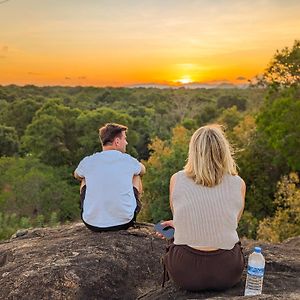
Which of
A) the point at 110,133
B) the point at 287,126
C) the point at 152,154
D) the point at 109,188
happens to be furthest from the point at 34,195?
the point at 109,188

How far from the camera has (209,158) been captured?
4.03m

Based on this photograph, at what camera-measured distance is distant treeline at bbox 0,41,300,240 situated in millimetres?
24109

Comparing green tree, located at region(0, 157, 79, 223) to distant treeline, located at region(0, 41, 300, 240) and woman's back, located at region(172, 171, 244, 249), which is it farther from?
woman's back, located at region(172, 171, 244, 249)

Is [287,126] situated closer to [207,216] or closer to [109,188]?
[109,188]

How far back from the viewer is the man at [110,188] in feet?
19.0

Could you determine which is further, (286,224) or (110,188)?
(286,224)

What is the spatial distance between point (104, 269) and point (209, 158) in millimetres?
1702

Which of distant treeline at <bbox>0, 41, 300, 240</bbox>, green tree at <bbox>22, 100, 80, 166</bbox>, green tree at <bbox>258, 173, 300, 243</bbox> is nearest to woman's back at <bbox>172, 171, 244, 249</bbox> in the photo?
distant treeline at <bbox>0, 41, 300, 240</bbox>

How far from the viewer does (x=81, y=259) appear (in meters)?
5.11

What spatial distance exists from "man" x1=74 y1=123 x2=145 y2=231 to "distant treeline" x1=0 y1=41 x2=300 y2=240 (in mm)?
7309

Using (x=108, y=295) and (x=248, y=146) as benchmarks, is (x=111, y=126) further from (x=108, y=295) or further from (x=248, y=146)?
(x=248, y=146)

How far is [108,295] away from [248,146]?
23.8 meters

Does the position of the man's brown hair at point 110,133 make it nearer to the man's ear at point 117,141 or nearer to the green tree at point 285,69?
the man's ear at point 117,141

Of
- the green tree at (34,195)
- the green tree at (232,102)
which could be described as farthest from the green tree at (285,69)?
the green tree at (232,102)
